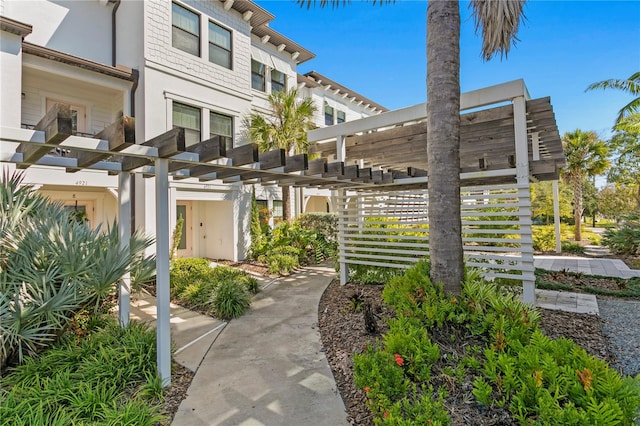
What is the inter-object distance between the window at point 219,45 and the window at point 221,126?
1.97 metres

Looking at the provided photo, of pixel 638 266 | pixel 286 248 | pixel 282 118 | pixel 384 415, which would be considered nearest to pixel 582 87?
pixel 638 266

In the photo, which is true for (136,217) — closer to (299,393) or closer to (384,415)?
(299,393)

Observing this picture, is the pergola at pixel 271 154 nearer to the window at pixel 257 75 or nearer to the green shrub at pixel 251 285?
the green shrub at pixel 251 285

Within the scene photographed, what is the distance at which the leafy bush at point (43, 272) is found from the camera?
142 inches

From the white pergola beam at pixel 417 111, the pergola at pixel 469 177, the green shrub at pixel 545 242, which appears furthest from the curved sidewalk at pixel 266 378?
the green shrub at pixel 545 242

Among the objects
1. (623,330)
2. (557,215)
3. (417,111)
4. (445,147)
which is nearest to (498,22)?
(417,111)

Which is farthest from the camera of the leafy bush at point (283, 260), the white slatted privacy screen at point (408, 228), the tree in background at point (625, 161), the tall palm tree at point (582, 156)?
the tall palm tree at point (582, 156)

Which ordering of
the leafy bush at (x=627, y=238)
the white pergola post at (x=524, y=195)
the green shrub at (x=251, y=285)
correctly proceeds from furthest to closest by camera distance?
the leafy bush at (x=627, y=238) < the green shrub at (x=251, y=285) < the white pergola post at (x=524, y=195)

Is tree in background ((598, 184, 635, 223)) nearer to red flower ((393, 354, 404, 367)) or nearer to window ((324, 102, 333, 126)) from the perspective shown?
window ((324, 102, 333, 126))

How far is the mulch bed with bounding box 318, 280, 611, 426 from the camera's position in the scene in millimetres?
2660

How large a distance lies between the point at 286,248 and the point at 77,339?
7005 mm

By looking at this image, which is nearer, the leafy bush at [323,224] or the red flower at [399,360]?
the red flower at [399,360]

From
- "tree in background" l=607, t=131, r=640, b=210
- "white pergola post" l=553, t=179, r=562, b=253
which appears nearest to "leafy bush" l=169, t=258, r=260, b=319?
"white pergola post" l=553, t=179, r=562, b=253

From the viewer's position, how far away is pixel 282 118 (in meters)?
12.6
